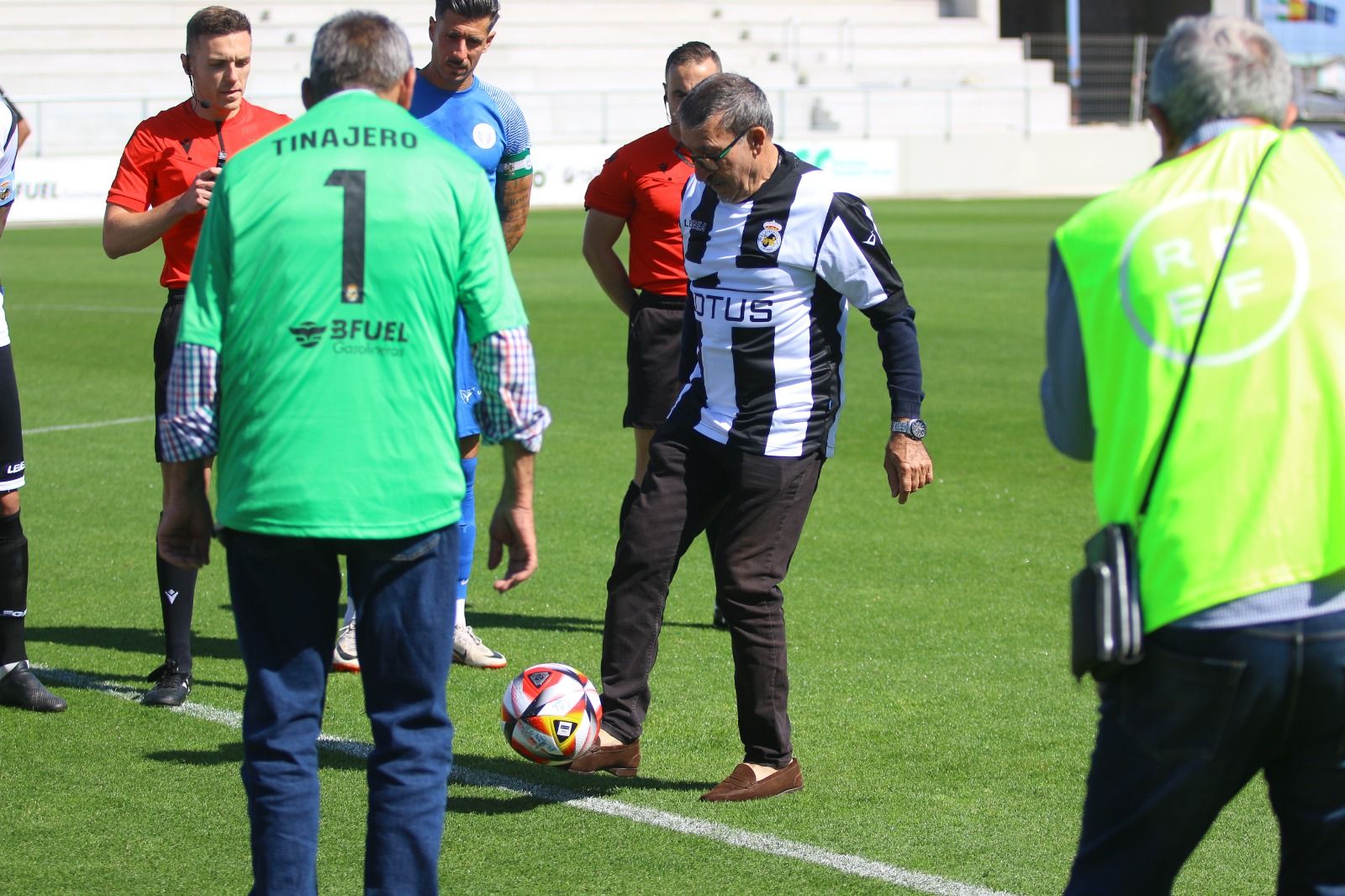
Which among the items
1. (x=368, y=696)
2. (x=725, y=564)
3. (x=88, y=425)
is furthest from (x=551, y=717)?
(x=88, y=425)

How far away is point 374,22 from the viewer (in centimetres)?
319

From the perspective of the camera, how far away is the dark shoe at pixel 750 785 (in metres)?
4.52

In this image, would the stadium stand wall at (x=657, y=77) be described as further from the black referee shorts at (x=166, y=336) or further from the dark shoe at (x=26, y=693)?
the dark shoe at (x=26, y=693)

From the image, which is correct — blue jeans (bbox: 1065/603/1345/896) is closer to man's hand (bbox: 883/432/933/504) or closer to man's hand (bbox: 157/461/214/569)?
man's hand (bbox: 157/461/214/569)

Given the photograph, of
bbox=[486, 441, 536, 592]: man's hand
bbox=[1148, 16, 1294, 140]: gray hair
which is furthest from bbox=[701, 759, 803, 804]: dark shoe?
bbox=[1148, 16, 1294, 140]: gray hair

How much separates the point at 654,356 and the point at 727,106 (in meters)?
2.15

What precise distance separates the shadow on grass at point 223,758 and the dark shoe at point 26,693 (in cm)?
64

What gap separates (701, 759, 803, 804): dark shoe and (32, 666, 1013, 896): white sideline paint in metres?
0.15

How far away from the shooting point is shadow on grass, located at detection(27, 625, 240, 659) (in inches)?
242

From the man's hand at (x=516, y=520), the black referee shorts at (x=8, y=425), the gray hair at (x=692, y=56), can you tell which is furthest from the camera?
the gray hair at (x=692, y=56)

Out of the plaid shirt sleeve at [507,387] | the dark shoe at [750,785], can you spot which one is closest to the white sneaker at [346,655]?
the dark shoe at [750,785]

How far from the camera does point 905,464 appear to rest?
4.62 metres

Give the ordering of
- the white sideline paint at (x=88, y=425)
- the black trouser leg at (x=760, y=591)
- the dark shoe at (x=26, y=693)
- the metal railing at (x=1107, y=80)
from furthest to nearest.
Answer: the metal railing at (x=1107, y=80), the white sideline paint at (x=88, y=425), the dark shoe at (x=26, y=693), the black trouser leg at (x=760, y=591)

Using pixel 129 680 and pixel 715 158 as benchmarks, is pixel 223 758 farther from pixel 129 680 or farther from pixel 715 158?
pixel 715 158
